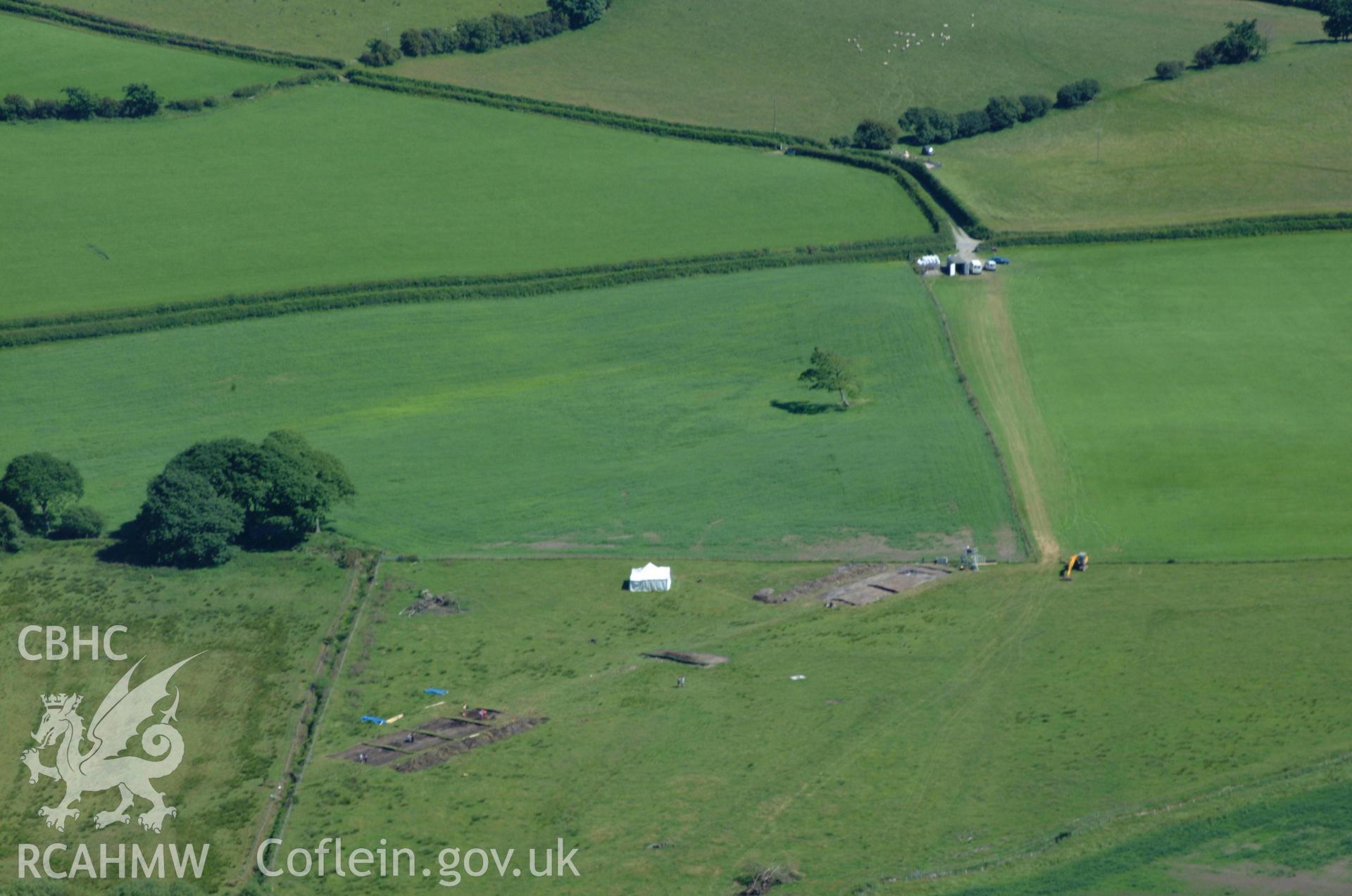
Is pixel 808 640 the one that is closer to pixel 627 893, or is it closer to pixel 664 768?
pixel 664 768

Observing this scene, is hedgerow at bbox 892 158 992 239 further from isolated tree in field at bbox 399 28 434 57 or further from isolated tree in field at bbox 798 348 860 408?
isolated tree in field at bbox 399 28 434 57

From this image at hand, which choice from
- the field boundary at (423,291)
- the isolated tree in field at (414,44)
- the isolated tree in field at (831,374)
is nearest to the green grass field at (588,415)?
the field boundary at (423,291)

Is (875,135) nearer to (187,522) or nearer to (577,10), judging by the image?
(577,10)

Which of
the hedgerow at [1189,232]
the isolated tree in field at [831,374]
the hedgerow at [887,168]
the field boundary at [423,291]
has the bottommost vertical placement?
the isolated tree in field at [831,374]

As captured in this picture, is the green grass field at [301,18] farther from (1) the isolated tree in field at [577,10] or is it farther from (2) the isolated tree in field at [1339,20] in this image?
(2) the isolated tree in field at [1339,20]

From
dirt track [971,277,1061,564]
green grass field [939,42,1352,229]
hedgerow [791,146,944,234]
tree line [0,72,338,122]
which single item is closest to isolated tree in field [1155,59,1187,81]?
green grass field [939,42,1352,229]

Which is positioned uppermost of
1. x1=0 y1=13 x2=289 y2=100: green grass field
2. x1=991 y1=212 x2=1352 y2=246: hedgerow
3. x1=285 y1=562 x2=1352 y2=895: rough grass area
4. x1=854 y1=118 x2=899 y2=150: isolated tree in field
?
x1=0 y1=13 x2=289 y2=100: green grass field

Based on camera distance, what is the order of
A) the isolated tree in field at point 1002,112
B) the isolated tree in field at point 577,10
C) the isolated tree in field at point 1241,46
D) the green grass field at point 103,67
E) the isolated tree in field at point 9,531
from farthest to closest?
the isolated tree in field at point 577,10 < the isolated tree in field at point 1241,46 < the isolated tree in field at point 1002,112 < the green grass field at point 103,67 < the isolated tree in field at point 9,531
